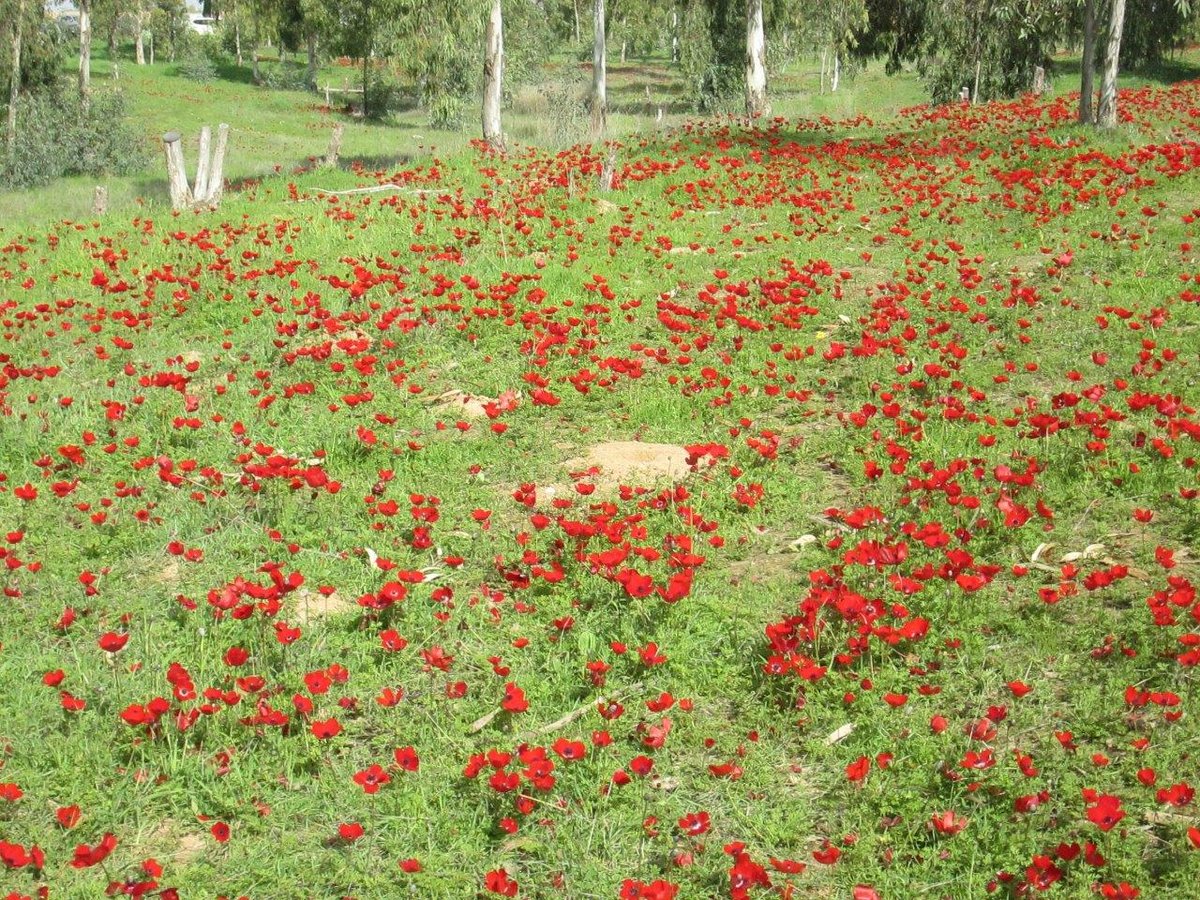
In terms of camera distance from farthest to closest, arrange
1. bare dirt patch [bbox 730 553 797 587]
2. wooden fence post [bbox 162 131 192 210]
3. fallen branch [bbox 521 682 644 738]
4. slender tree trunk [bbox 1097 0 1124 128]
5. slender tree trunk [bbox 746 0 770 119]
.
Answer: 1. slender tree trunk [bbox 746 0 770 119]
2. wooden fence post [bbox 162 131 192 210]
3. slender tree trunk [bbox 1097 0 1124 128]
4. bare dirt patch [bbox 730 553 797 587]
5. fallen branch [bbox 521 682 644 738]

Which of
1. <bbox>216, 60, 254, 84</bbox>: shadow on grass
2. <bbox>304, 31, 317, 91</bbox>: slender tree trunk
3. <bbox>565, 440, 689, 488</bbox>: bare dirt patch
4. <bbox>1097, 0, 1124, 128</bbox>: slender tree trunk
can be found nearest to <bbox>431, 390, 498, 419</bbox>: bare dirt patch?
<bbox>565, 440, 689, 488</bbox>: bare dirt patch

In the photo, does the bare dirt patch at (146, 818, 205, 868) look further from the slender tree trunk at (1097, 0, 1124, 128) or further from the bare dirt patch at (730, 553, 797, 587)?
the slender tree trunk at (1097, 0, 1124, 128)

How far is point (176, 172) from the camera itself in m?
15.9

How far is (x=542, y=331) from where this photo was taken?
824 centimetres

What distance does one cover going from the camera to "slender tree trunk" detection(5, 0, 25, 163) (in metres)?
29.9

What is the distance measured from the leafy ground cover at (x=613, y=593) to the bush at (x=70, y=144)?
24.6 meters

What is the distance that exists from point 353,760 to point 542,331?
5.03 metres

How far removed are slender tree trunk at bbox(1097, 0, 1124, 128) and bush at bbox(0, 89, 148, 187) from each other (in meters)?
28.4

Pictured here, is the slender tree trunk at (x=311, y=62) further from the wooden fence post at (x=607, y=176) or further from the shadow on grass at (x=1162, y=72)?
the wooden fence post at (x=607, y=176)

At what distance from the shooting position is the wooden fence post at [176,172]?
15695 mm

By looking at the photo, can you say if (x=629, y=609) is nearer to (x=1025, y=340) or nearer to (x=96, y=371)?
(x=1025, y=340)

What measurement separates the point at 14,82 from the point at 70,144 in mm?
4064

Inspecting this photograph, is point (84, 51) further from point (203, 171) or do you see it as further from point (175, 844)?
point (175, 844)

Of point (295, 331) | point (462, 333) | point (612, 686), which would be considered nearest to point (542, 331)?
point (462, 333)
